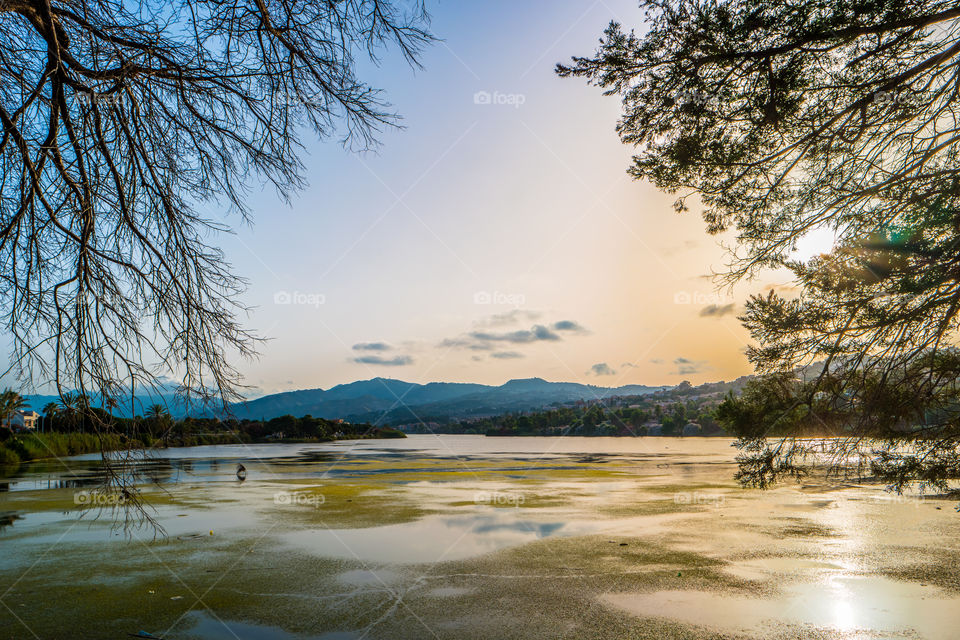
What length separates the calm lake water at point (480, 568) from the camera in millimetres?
5551

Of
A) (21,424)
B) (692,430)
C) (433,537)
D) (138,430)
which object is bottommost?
(692,430)

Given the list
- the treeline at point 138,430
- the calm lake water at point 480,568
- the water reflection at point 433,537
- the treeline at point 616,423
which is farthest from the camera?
the treeline at point 616,423

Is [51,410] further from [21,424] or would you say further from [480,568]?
[21,424]

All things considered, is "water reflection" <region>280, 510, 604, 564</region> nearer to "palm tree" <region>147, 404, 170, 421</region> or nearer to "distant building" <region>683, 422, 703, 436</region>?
"palm tree" <region>147, 404, 170, 421</region>

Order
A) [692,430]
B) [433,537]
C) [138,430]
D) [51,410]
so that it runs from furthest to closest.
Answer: [692,430], [433,537], [138,430], [51,410]

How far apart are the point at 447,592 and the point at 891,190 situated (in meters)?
5.88

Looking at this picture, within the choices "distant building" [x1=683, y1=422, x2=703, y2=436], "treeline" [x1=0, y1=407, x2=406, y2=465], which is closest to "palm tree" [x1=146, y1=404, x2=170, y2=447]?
"treeline" [x1=0, y1=407, x2=406, y2=465]

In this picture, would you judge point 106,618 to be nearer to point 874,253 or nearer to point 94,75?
point 94,75

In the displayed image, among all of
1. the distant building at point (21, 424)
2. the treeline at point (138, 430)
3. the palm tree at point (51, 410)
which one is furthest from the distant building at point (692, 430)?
the palm tree at point (51, 410)

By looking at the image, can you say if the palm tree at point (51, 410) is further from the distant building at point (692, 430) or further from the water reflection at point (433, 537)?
the distant building at point (692, 430)

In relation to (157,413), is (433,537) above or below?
below

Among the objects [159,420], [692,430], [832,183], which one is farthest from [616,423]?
[159,420]

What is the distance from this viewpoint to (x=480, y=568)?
752 cm

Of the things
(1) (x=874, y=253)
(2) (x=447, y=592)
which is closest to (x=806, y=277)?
(1) (x=874, y=253)
